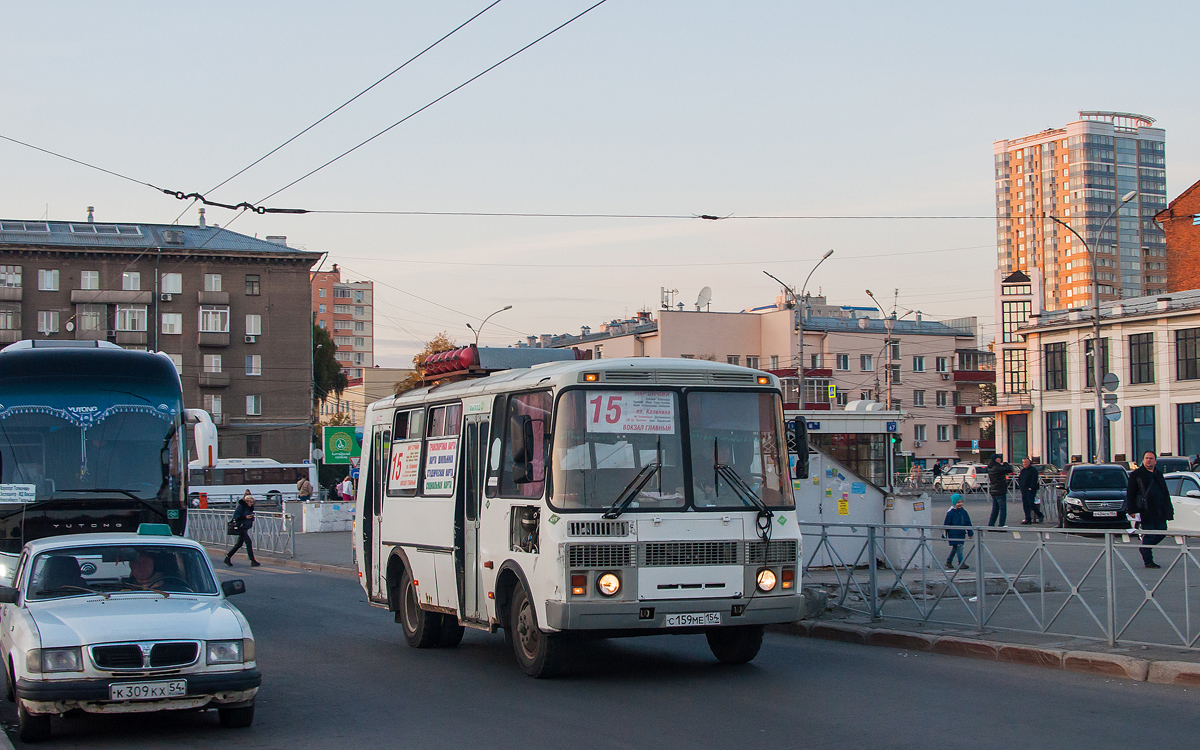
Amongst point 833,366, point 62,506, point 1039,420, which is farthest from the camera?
point 833,366

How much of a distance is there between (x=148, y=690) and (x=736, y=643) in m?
5.43

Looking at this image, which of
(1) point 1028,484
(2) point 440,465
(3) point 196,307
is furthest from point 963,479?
(2) point 440,465

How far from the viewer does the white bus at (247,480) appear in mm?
68812

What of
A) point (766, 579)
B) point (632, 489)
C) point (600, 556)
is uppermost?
point (632, 489)

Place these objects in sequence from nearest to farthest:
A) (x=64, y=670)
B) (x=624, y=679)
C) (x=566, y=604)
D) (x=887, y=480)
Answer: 1. (x=64, y=670)
2. (x=566, y=604)
3. (x=624, y=679)
4. (x=887, y=480)

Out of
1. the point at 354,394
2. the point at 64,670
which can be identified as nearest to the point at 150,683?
the point at 64,670

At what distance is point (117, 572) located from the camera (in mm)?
9289

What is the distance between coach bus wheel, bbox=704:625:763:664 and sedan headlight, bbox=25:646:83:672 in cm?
549

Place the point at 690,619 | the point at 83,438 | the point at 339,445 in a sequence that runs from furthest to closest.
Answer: the point at 339,445 < the point at 83,438 < the point at 690,619

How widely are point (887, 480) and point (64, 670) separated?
15.5 meters

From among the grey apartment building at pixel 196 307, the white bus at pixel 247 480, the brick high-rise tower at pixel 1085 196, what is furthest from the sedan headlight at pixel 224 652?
the brick high-rise tower at pixel 1085 196

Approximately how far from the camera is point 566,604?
9938 millimetres

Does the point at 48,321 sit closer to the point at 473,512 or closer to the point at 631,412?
the point at 473,512

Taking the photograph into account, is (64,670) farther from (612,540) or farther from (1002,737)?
(1002,737)
